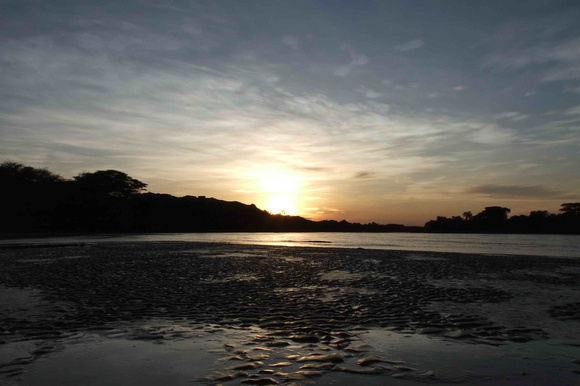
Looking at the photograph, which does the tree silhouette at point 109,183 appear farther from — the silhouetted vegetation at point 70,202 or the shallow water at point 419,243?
the shallow water at point 419,243

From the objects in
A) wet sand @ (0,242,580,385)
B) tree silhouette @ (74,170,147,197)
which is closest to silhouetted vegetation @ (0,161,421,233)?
tree silhouette @ (74,170,147,197)

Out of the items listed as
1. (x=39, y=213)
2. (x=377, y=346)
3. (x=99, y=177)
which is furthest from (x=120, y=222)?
(x=377, y=346)

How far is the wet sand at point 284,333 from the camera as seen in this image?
7.32 m

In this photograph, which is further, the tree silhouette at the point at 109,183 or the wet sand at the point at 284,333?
the tree silhouette at the point at 109,183

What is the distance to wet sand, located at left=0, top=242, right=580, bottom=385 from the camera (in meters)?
7.32

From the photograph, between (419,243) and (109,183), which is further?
(109,183)

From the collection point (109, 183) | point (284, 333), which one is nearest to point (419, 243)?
point (284, 333)

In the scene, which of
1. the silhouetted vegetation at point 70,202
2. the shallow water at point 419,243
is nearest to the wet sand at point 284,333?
the shallow water at point 419,243

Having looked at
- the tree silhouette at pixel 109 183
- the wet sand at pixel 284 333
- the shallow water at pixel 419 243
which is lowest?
the wet sand at pixel 284 333

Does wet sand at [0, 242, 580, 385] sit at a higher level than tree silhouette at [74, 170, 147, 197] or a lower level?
lower

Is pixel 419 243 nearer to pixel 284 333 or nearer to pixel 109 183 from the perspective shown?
pixel 284 333

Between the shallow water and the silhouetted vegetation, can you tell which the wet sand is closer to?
the shallow water

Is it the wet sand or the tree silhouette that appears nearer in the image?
the wet sand

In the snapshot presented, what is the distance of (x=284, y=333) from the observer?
33.1 feet
